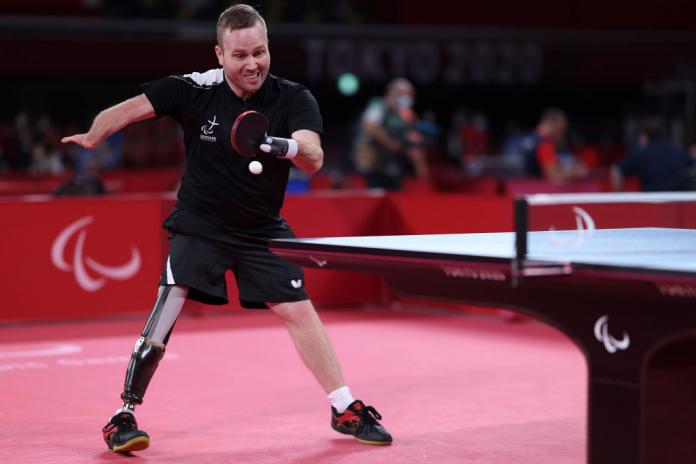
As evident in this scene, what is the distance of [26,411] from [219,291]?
1483mm

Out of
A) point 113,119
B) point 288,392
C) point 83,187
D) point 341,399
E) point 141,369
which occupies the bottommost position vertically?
point 288,392

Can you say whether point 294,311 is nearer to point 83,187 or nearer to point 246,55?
point 246,55

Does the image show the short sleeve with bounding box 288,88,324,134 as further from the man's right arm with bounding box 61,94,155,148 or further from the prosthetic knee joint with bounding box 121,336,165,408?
the prosthetic knee joint with bounding box 121,336,165,408

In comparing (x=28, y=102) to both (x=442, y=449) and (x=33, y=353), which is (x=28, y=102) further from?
(x=442, y=449)

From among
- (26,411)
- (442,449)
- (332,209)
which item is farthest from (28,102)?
(442,449)

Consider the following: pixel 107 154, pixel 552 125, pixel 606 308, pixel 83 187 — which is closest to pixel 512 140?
pixel 107 154

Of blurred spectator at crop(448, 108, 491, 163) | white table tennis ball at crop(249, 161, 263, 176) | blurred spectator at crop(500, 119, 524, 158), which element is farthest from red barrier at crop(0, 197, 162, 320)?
blurred spectator at crop(500, 119, 524, 158)

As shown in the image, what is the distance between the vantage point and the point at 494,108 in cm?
2705

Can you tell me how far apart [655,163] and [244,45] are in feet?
24.1

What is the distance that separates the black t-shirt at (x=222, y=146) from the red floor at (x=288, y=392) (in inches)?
39.6

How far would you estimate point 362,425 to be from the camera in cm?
548

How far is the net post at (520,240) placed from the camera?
147 inches

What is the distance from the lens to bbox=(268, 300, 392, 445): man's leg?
17.9 ft

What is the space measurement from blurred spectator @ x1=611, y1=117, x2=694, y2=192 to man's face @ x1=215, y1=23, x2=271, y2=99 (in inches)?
278
